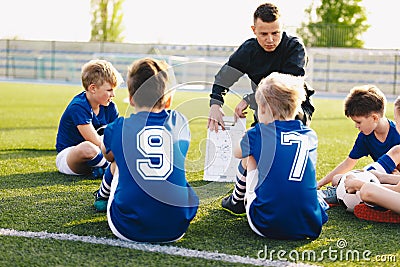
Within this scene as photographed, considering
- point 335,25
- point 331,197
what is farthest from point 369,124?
point 335,25

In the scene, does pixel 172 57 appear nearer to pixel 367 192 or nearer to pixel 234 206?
pixel 234 206

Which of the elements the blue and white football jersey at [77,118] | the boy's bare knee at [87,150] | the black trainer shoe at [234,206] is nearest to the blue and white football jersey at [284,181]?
the black trainer shoe at [234,206]

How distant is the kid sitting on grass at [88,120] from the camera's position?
4770 mm

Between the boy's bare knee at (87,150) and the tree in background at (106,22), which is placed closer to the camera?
the boy's bare knee at (87,150)

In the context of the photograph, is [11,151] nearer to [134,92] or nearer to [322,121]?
[134,92]

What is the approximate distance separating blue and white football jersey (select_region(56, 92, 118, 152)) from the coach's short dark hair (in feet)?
5.16

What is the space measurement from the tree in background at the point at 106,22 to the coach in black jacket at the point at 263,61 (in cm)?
3571

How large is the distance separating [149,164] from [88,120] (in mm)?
1978

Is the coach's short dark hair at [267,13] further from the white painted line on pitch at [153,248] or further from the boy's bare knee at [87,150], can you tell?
the white painted line on pitch at [153,248]

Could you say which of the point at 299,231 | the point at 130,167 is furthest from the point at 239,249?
the point at 130,167

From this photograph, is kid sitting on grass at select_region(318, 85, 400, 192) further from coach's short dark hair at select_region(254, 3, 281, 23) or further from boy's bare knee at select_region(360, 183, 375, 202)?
coach's short dark hair at select_region(254, 3, 281, 23)

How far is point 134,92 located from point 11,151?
141 inches

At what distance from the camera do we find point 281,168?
3.15 meters

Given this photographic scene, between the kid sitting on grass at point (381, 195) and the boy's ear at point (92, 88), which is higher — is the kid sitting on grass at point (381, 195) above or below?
below
